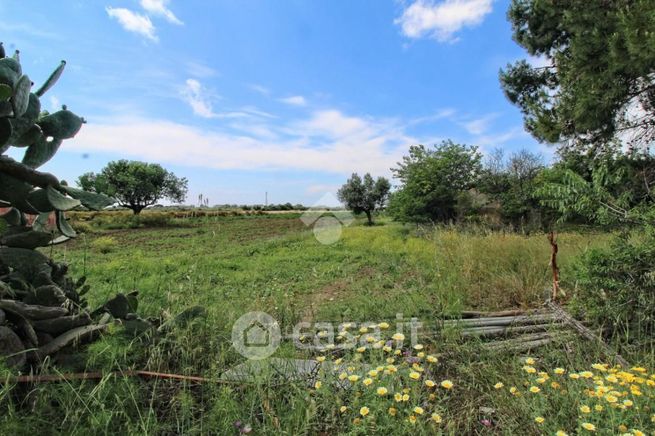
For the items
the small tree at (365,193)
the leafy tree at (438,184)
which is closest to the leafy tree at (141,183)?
the small tree at (365,193)

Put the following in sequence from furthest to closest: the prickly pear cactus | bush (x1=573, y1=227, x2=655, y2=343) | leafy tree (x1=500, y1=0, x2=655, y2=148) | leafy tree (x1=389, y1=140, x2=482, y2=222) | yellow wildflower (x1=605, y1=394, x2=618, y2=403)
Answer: leafy tree (x1=389, y1=140, x2=482, y2=222) → leafy tree (x1=500, y1=0, x2=655, y2=148) → bush (x1=573, y1=227, x2=655, y2=343) → the prickly pear cactus → yellow wildflower (x1=605, y1=394, x2=618, y2=403)

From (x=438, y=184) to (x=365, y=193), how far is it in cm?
1053

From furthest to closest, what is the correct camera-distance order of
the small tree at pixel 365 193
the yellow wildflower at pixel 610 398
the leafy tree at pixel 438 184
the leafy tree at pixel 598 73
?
the small tree at pixel 365 193, the leafy tree at pixel 438 184, the leafy tree at pixel 598 73, the yellow wildflower at pixel 610 398

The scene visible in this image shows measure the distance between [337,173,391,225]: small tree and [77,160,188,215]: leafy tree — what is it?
44.6 feet

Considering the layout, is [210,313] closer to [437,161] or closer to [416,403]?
[416,403]

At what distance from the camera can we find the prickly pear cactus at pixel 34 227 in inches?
53.0

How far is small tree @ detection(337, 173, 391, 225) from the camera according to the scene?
75.0 feet

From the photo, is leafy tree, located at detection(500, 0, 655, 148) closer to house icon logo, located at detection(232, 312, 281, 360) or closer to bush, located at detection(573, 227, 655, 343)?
bush, located at detection(573, 227, 655, 343)

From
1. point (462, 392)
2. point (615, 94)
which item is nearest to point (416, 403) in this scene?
point (462, 392)

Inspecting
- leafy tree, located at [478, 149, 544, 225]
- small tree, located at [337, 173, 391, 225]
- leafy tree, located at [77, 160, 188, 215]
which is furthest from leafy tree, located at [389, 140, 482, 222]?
leafy tree, located at [77, 160, 188, 215]

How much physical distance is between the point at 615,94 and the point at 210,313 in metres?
6.75

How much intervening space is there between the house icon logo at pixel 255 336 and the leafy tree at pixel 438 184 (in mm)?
10758

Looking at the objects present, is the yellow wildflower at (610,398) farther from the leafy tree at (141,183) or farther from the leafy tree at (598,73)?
the leafy tree at (141,183)

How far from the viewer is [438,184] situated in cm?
1252
